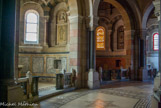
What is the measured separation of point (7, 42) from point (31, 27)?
7.98m

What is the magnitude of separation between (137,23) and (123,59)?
4.62 m

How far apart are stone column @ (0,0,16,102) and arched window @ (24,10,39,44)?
298 inches

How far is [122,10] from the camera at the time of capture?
13852 millimetres

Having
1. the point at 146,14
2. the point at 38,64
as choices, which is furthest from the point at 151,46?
the point at 38,64

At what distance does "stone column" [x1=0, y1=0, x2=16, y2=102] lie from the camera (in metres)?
4.68

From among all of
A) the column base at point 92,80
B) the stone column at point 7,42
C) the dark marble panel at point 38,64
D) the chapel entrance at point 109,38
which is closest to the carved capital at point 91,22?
the column base at point 92,80

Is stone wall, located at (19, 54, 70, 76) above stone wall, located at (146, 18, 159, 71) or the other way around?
the other way around

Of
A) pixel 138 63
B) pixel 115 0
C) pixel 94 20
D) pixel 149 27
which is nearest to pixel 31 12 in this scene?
pixel 94 20

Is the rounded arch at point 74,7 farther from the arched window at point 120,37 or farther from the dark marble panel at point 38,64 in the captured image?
the arched window at point 120,37

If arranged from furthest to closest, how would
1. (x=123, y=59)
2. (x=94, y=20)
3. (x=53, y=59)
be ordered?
(x=123, y=59), (x=53, y=59), (x=94, y=20)

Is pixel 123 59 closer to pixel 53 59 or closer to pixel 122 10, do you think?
pixel 122 10

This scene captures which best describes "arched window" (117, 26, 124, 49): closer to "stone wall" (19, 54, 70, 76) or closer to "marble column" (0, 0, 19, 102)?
"stone wall" (19, 54, 70, 76)

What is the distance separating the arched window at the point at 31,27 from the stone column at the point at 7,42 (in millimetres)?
7564

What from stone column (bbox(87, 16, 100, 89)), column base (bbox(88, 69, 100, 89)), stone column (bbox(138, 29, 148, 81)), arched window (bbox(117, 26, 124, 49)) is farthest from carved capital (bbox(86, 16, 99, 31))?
arched window (bbox(117, 26, 124, 49))
